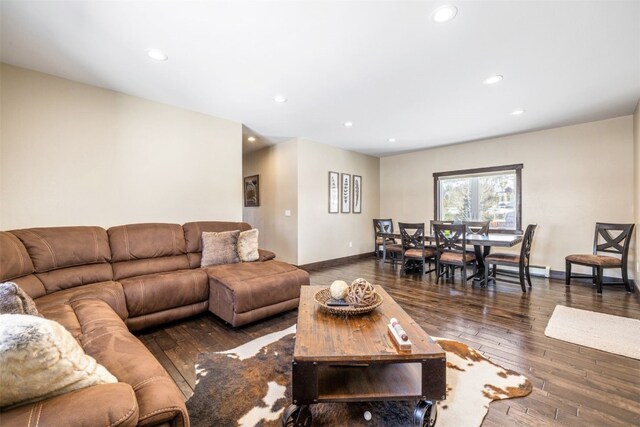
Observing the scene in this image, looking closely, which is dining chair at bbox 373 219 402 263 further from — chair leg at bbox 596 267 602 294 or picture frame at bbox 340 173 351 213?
chair leg at bbox 596 267 602 294

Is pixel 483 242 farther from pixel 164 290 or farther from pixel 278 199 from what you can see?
pixel 164 290

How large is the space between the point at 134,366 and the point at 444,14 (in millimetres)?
2778

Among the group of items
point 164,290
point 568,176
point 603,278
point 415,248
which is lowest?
point 603,278

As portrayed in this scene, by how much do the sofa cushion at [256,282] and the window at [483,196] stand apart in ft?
13.7

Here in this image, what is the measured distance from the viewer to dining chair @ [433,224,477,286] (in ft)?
12.8

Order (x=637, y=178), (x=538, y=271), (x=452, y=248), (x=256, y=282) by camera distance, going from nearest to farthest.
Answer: (x=256, y=282) < (x=637, y=178) < (x=452, y=248) < (x=538, y=271)

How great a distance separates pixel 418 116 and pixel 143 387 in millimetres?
4197

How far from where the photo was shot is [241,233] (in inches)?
135

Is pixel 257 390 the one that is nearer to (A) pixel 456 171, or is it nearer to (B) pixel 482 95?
(B) pixel 482 95

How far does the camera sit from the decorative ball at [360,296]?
1696 mm

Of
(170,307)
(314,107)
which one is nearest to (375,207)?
(314,107)

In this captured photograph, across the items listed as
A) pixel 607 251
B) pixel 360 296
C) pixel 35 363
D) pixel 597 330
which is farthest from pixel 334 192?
pixel 35 363

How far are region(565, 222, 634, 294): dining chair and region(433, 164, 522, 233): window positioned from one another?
98 cm

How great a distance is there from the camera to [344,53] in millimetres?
Answer: 2355
